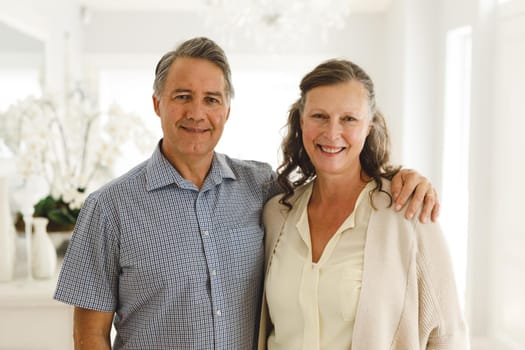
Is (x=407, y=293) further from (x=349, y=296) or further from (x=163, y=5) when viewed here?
(x=163, y=5)

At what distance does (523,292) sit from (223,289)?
1.59 metres

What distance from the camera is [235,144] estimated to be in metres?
5.65

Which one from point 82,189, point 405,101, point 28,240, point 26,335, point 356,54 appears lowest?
point 26,335

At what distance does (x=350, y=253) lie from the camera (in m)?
1.55

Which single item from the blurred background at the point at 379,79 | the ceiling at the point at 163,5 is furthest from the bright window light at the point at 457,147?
the ceiling at the point at 163,5

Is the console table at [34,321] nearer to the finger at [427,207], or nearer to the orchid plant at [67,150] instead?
the orchid plant at [67,150]

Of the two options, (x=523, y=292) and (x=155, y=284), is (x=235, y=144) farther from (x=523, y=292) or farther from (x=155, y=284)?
(x=155, y=284)

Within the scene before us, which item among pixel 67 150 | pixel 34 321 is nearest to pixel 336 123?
pixel 34 321

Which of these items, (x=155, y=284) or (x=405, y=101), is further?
(x=405, y=101)

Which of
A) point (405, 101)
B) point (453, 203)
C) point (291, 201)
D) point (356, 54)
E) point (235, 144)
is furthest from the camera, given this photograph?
point (235, 144)

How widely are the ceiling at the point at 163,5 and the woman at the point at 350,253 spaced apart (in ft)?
11.3

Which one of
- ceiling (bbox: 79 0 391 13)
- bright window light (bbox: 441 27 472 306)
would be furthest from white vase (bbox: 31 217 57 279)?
ceiling (bbox: 79 0 391 13)

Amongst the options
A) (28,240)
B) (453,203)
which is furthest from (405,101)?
(28,240)

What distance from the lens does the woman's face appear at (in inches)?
62.2
